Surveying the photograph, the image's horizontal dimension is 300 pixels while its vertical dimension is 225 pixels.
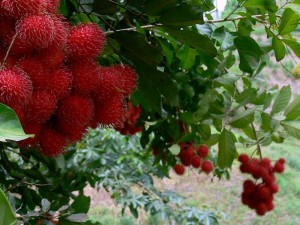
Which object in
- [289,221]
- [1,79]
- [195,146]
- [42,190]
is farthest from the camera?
[289,221]

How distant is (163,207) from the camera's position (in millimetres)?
2074

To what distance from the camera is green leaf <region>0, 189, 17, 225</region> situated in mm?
348

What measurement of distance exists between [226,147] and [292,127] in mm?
149

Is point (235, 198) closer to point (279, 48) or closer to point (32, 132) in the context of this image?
point (279, 48)

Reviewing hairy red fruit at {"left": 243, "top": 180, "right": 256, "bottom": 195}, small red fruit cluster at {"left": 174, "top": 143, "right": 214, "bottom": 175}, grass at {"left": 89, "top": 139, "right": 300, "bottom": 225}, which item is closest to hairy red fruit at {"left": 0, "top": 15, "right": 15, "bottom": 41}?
small red fruit cluster at {"left": 174, "top": 143, "right": 214, "bottom": 175}

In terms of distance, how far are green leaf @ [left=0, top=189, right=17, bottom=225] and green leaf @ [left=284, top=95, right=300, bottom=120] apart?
914 millimetres

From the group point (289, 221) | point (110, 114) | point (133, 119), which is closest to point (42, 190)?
point (133, 119)

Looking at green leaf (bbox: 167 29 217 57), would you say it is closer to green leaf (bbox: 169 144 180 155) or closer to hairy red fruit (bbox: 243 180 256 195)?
green leaf (bbox: 169 144 180 155)

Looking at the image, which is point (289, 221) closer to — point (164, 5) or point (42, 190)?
point (42, 190)

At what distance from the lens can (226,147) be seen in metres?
1.17

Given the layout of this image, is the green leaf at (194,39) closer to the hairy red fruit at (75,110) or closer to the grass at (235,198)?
the hairy red fruit at (75,110)

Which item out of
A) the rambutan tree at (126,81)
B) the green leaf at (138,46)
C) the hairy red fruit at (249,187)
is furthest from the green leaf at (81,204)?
the hairy red fruit at (249,187)

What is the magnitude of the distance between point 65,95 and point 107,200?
3.15m

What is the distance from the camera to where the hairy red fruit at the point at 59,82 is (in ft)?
1.69
